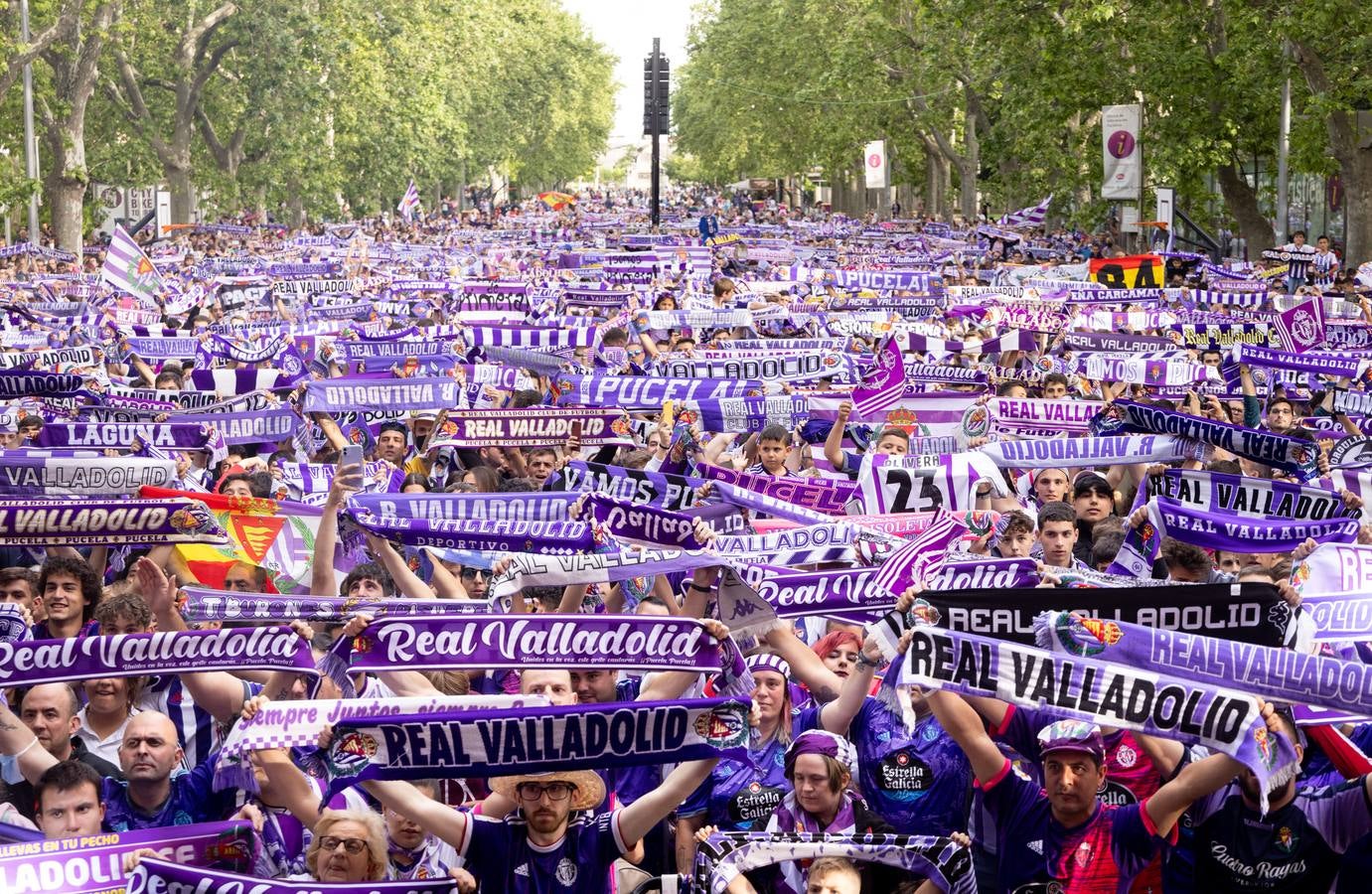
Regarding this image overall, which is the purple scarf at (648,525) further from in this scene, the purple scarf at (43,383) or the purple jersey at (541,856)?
the purple scarf at (43,383)

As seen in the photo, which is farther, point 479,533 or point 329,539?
point 479,533

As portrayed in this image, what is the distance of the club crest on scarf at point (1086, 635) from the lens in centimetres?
627

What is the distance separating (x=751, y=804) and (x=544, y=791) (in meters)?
0.90

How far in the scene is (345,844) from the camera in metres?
6.03

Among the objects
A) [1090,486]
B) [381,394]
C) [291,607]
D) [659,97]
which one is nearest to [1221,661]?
[291,607]

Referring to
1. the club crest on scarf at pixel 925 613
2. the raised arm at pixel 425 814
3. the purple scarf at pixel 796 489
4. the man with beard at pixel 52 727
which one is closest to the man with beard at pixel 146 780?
the man with beard at pixel 52 727

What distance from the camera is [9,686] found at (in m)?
6.98

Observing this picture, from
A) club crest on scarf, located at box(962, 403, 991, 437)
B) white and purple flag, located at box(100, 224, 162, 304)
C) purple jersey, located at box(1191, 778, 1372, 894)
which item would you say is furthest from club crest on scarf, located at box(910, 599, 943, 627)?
white and purple flag, located at box(100, 224, 162, 304)

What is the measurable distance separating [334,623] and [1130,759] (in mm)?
2989

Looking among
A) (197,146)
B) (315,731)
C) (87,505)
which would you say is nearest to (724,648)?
(315,731)

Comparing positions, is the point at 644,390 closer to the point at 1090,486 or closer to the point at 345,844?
the point at 1090,486

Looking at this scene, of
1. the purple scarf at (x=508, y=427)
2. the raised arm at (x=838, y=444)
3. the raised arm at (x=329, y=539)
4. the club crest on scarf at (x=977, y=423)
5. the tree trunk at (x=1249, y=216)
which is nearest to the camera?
the raised arm at (x=329, y=539)

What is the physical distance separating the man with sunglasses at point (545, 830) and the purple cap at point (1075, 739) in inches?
39.4

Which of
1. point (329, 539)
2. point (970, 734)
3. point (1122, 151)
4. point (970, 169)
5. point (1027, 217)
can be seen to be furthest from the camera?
point (970, 169)
